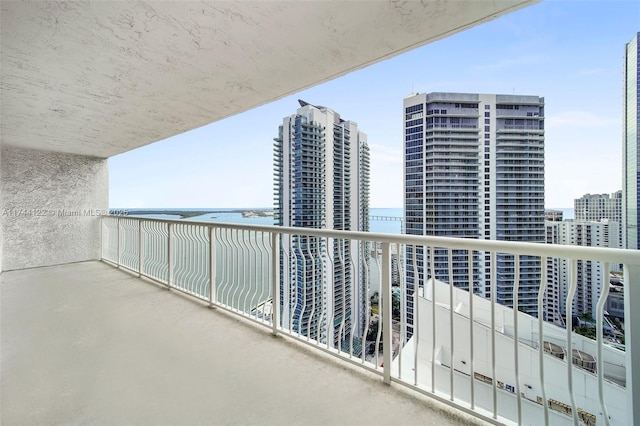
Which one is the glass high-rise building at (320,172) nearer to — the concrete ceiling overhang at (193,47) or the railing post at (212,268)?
the railing post at (212,268)

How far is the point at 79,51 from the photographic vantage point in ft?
6.23

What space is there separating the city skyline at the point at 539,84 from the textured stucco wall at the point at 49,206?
485 millimetres

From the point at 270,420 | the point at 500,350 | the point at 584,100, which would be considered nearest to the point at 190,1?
the point at 270,420

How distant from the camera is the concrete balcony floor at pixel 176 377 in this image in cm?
143

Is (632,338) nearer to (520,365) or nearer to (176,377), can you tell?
(520,365)

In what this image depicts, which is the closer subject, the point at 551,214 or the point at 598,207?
the point at 598,207

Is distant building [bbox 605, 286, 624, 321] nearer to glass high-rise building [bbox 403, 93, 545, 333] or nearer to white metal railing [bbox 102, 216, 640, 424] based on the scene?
white metal railing [bbox 102, 216, 640, 424]

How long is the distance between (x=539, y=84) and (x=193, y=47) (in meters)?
5.83

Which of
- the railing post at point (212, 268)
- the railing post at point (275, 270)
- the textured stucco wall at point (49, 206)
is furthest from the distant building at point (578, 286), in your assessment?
the textured stucco wall at point (49, 206)

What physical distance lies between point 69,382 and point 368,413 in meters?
1.99

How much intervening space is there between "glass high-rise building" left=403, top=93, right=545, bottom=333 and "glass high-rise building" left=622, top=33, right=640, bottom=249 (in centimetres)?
101

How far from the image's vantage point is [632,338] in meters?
1.08

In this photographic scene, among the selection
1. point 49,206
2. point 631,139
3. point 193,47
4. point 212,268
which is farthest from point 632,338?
point 49,206

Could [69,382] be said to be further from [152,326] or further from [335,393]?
[335,393]
